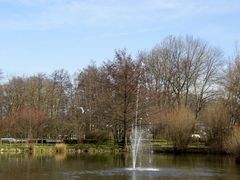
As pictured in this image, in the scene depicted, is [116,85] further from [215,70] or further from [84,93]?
[215,70]

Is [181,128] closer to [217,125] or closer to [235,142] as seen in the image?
[217,125]

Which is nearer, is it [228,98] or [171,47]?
[228,98]

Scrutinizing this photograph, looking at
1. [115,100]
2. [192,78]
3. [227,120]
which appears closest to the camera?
[227,120]

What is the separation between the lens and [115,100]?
5097cm

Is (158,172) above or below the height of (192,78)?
below

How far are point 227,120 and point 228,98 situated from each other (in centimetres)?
371

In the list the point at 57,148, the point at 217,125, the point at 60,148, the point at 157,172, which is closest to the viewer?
the point at 157,172

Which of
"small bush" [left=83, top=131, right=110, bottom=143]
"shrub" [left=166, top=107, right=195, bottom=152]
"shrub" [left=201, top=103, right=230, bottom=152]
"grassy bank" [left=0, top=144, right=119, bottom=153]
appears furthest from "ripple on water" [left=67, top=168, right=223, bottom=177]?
"small bush" [left=83, top=131, right=110, bottom=143]

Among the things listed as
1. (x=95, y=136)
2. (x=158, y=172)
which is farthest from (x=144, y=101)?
(x=158, y=172)

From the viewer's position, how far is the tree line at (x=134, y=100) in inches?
1939

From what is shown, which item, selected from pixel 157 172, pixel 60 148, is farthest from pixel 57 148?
pixel 157 172

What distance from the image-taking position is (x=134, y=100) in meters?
51.0

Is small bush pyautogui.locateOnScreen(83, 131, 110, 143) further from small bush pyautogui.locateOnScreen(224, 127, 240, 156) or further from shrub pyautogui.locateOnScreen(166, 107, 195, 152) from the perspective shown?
small bush pyautogui.locateOnScreen(224, 127, 240, 156)

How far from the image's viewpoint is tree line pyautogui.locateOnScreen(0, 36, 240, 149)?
49.2 meters
